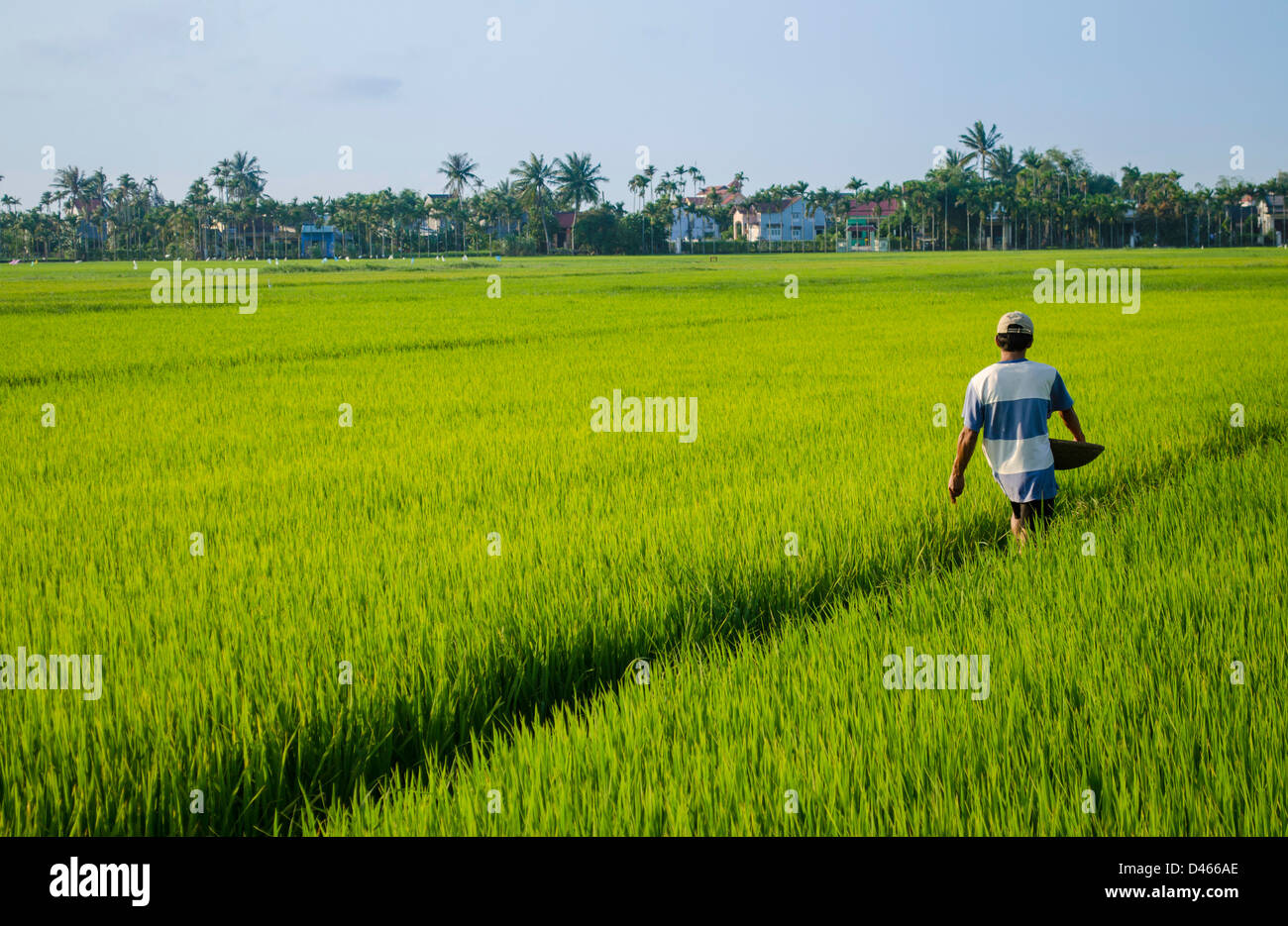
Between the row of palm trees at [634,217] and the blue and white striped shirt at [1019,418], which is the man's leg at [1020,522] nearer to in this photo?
the blue and white striped shirt at [1019,418]

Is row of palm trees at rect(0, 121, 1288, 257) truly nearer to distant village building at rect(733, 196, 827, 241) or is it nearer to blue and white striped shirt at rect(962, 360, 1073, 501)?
distant village building at rect(733, 196, 827, 241)

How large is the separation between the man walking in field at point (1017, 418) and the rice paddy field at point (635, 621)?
0.95 feet

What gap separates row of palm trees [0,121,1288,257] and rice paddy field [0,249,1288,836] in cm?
7837

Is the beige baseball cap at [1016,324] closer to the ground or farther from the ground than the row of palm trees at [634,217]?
closer to the ground

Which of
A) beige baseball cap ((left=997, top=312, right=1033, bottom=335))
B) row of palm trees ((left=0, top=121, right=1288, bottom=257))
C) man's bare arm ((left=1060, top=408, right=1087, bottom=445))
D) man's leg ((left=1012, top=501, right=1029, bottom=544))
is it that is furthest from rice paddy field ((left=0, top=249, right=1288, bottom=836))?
row of palm trees ((left=0, top=121, right=1288, bottom=257))

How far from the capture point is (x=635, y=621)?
365 centimetres

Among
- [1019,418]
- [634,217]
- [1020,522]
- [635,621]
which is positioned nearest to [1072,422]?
[1019,418]

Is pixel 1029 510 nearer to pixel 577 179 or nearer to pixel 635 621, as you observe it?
pixel 635 621

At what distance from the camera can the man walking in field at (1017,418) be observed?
4.22 meters

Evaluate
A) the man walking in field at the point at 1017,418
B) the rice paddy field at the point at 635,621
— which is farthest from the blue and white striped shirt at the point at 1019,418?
the rice paddy field at the point at 635,621

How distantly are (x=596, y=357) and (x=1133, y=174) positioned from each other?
104 m

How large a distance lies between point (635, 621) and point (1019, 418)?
6.15ft

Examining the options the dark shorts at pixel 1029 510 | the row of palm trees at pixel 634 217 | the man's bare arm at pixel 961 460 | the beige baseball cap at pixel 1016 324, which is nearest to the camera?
the beige baseball cap at pixel 1016 324
